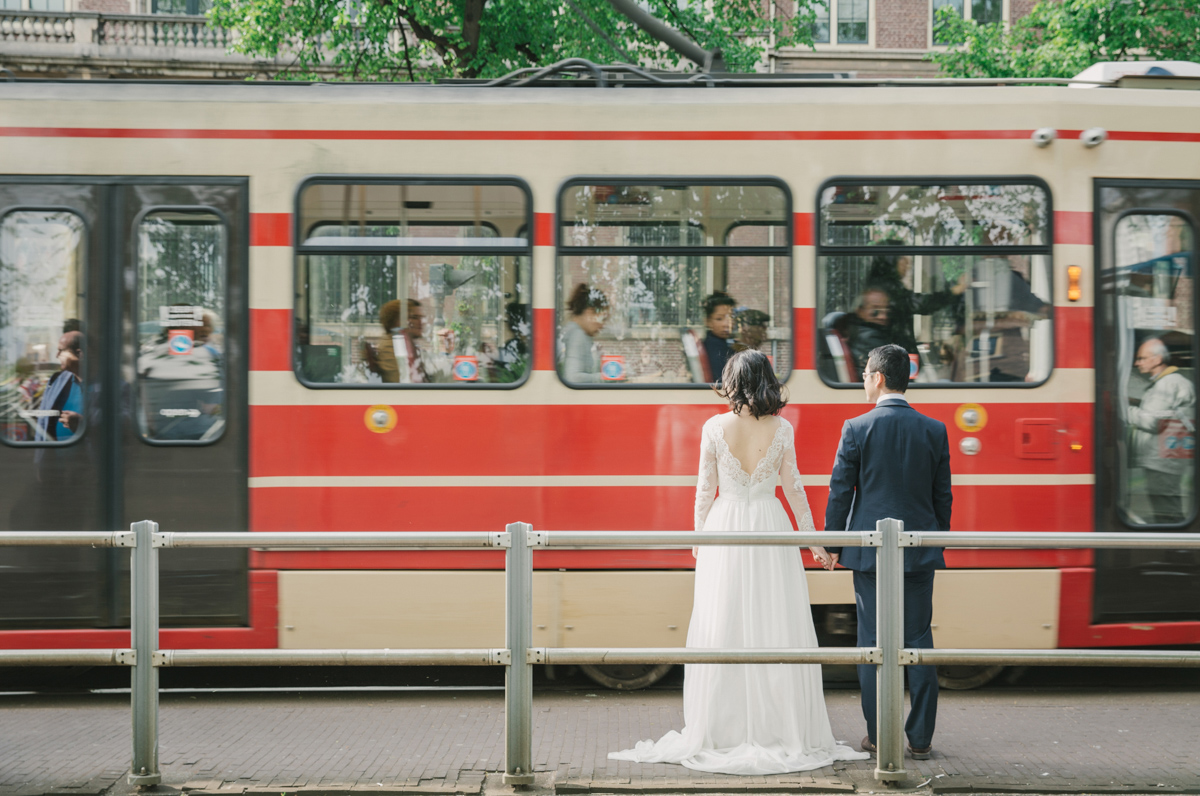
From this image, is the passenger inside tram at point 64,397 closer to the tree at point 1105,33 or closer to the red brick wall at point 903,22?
the tree at point 1105,33

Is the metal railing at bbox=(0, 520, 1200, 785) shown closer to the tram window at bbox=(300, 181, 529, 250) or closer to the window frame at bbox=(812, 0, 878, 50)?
the tram window at bbox=(300, 181, 529, 250)

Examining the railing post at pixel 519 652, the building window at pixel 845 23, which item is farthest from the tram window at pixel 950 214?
the building window at pixel 845 23

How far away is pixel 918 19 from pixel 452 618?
2081 cm

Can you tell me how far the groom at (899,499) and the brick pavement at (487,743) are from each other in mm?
339

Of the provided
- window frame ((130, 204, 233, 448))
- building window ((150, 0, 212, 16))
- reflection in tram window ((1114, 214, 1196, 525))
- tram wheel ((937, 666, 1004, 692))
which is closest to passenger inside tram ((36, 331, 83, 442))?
window frame ((130, 204, 233, 448))

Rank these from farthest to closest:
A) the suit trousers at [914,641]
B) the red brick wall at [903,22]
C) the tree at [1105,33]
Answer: the red brick wall at [903,22]
the tree at [1105,33]
the suit trousers at [914,641]

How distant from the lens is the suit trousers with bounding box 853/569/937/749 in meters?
4.40

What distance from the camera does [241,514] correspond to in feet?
18.6

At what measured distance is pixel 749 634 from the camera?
4516 mm

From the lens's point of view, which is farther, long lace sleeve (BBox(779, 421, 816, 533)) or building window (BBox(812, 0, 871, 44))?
building window (BBox(812, 0, 871, 44))

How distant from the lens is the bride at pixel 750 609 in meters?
4.44

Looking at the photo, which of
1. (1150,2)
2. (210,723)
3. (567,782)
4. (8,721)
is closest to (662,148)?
(567,782)

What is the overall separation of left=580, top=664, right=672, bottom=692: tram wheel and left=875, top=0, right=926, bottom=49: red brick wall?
1988 cm

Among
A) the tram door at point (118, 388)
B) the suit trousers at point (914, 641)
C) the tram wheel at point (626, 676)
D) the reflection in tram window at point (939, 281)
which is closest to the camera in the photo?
the suit trousers at point (914, 641)
